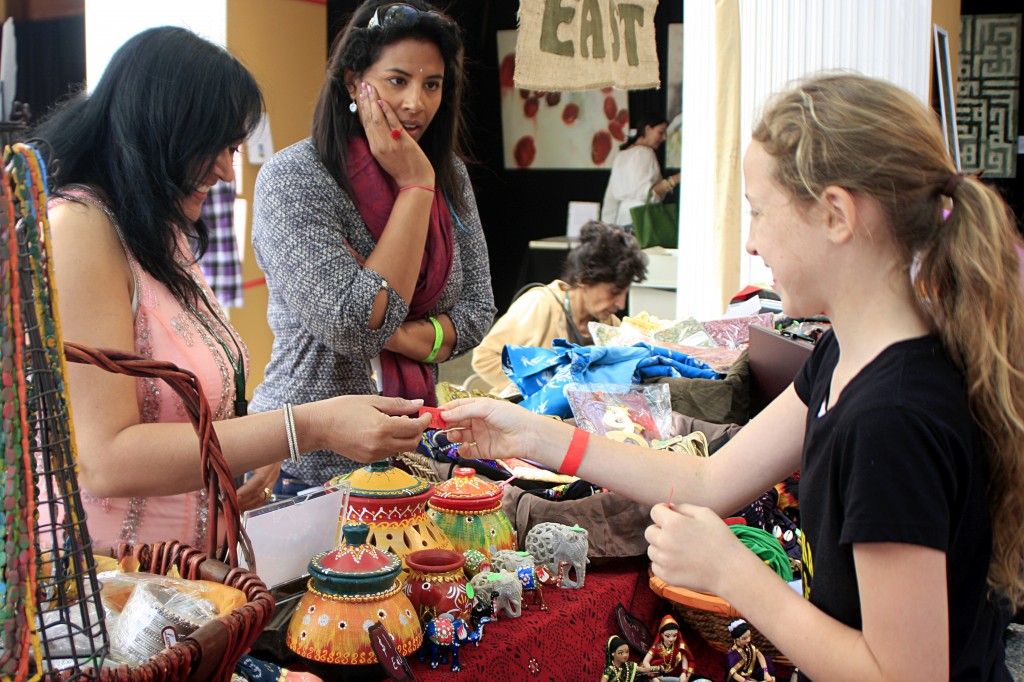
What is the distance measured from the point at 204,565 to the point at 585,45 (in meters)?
3.44

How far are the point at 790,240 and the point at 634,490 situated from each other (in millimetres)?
572

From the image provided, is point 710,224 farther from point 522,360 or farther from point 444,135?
point 444,135

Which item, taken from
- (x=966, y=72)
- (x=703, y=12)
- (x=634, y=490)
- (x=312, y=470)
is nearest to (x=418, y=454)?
(x=312, y=470)

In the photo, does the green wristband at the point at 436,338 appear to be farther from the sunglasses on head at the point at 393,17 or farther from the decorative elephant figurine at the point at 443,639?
the decorative elephant figurine at the point at 443,639

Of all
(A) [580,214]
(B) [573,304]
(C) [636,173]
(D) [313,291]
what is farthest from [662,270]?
(D) [313,291]

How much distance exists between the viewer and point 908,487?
39.1 inches

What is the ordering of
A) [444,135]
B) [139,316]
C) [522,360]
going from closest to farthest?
[139,316], [444,135], [522,360]

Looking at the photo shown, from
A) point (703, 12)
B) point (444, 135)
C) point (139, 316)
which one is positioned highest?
point (703, 12)

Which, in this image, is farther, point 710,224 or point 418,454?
point 710,224

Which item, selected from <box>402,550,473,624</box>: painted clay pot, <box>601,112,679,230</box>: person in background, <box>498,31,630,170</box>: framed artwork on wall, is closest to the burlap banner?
<box>402,550,473,624</box>: painted clay pot

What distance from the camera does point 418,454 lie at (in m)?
1.95

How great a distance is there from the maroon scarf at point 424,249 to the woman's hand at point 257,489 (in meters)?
0.59

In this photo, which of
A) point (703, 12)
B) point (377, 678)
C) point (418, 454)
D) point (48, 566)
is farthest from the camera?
point (703, 12)

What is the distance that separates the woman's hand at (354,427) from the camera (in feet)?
4.74
